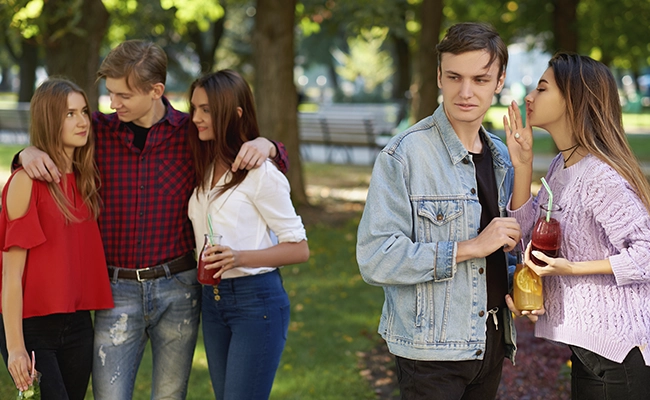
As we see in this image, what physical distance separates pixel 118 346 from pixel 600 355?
1932 mm

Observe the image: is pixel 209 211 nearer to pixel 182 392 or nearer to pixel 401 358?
pixel 182 392

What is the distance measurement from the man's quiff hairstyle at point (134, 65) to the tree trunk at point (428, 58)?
929 cm

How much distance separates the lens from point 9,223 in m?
3.04

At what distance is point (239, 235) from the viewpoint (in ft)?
11.1

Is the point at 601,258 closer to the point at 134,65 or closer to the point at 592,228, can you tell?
the point at 592,228

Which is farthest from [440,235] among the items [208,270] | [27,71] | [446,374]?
[27,71]

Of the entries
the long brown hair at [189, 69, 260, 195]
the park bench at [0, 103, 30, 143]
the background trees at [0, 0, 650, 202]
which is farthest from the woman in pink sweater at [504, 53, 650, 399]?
the park bench at [0, 103, 30, 143]

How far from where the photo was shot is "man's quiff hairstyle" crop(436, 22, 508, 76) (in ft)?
9.09

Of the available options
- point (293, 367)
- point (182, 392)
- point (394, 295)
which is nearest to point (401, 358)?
point (394, 295)

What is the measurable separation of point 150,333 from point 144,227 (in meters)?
0.49

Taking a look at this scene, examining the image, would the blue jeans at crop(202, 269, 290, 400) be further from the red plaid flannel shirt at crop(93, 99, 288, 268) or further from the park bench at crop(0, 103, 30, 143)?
the park bench at crop(0, 103, 30, 143)

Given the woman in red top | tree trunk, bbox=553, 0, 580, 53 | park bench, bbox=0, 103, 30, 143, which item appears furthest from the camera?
park bench, bbox=0, 103, 30, 143

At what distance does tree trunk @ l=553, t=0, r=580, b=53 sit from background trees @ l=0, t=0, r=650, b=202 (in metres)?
0.02

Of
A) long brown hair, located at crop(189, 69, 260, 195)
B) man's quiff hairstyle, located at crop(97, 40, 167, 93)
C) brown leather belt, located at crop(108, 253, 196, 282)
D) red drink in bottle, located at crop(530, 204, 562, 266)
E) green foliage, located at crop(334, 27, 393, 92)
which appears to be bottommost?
green foliage, located at crop(334, 27, 393, 92)
